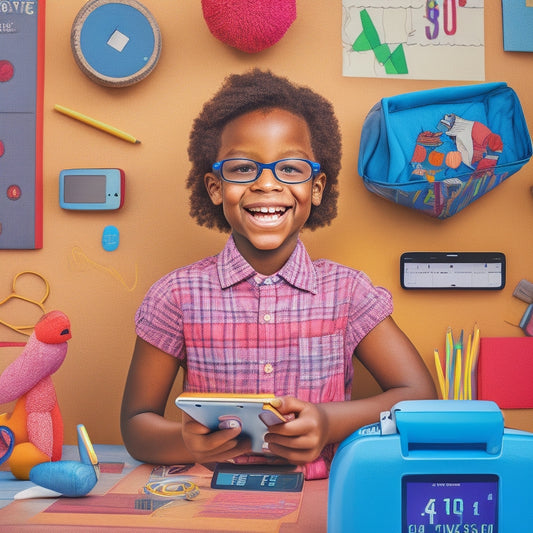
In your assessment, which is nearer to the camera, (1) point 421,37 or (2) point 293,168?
(2) point 293,168

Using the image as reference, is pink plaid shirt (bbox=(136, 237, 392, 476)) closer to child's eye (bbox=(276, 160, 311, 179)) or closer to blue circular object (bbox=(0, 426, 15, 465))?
child's eye (bbox=(276, 160, 311, 179))

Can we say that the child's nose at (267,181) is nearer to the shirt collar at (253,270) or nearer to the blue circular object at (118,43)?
the shirt collar at (253,270)

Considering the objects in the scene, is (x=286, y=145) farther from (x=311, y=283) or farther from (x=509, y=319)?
→ (x=509, y=319)

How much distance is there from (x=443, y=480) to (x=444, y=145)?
71cm

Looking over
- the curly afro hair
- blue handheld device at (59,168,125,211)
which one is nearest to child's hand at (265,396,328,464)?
the curly afro hair

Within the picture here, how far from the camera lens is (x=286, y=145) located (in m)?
1.03

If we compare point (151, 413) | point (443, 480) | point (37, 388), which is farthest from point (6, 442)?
point (443, 480)

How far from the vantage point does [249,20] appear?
1154 mm

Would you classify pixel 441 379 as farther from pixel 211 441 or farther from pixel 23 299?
pixel 23 299

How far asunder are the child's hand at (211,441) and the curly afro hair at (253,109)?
437mm

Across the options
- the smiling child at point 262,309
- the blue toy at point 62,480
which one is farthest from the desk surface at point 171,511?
the smiling child at point 262,309

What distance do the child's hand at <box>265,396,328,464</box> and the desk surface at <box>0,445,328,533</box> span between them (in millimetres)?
57

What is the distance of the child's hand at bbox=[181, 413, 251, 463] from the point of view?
787 millimetres

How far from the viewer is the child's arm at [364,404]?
0.81m
